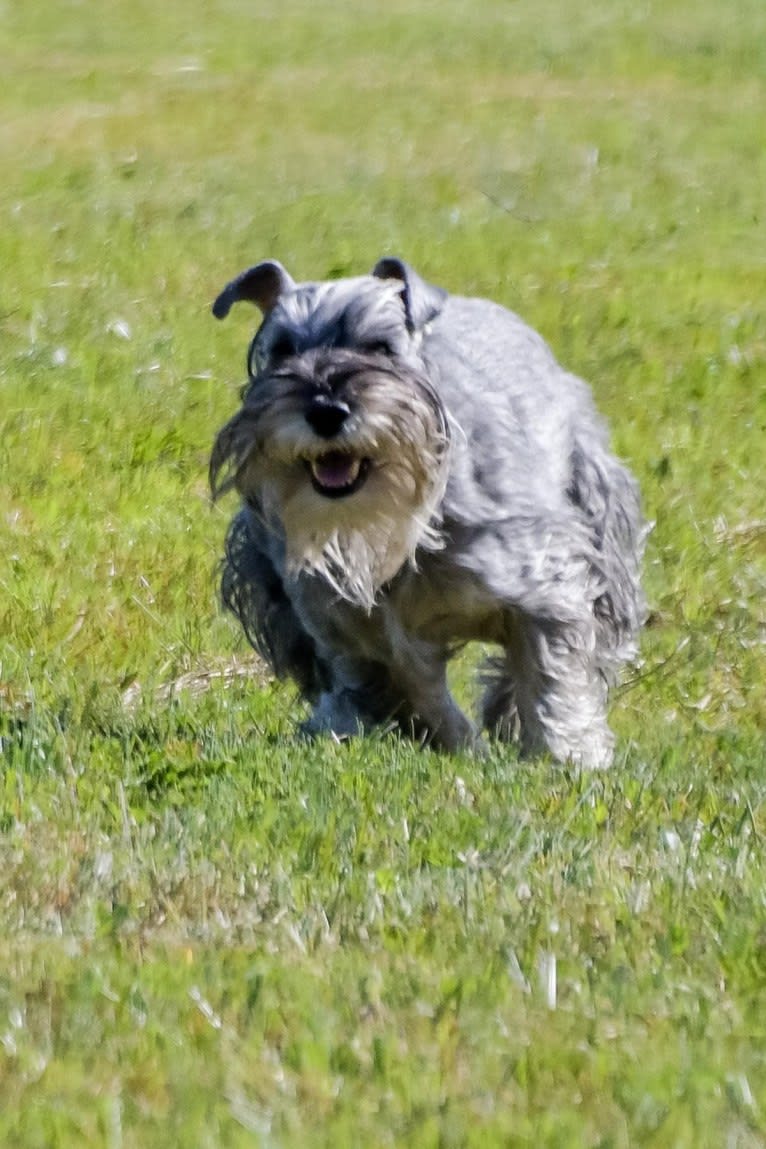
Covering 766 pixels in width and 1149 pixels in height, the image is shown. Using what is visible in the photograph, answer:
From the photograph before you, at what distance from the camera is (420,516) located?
6.54 metres

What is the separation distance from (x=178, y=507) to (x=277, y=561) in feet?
8.93

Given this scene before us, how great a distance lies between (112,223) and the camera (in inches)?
627

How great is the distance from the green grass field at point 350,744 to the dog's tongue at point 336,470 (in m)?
0.79

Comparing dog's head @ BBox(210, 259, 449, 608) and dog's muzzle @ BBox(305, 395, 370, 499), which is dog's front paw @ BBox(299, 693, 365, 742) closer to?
dog's head @ BBox(210, 259, 449, 608)

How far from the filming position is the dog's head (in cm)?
628

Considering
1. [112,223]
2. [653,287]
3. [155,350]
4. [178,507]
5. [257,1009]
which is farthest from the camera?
[112,223]

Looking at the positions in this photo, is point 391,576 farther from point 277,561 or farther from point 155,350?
point 155,350

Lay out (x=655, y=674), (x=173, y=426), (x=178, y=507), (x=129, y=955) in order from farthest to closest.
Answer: (x=173, y=426) < (x=178, y=507) < (x=655, y=674) < (x=129, y=955)

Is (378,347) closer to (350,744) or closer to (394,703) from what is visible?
(350,744)

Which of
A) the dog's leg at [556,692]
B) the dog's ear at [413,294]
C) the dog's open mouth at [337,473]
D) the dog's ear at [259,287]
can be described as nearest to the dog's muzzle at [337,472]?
the dog's open mouth at [337,473]

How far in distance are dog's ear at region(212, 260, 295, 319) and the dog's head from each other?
8.3 inches

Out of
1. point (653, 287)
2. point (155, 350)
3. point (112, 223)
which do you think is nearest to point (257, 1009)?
point (155, 350)

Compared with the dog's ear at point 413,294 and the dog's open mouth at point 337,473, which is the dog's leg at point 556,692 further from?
the dog's ear at point 413,294

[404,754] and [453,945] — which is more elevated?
[453,945]
